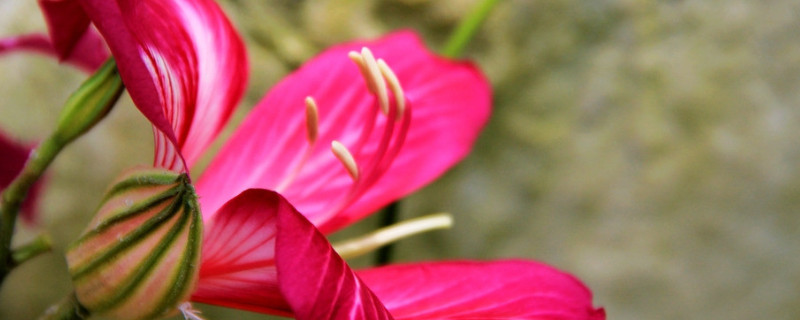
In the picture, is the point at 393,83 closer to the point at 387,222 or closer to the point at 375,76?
the point at 375,76

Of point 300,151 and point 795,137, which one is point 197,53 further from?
point 795,137

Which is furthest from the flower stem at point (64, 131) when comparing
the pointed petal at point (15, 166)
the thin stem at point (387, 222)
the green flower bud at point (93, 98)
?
the thin stem at point (387, 222)

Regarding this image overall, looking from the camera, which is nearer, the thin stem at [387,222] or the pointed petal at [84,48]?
the pointed petal at [84,48]

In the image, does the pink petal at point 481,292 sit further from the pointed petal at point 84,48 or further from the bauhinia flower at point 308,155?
the pointed petal at point 84,48

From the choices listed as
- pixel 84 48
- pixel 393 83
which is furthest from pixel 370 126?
pixel 84 48

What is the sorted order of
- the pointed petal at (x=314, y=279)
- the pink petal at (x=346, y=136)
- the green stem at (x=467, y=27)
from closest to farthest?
the pointed petal at (x=314, y=279) < the pink petal at (x=346, y=136) < the green stem at (x=467, y=27)

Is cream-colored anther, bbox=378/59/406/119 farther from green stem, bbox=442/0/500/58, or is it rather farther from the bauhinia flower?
green stem, bbox=442/0/500/58
